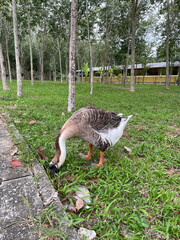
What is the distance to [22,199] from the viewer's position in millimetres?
1783

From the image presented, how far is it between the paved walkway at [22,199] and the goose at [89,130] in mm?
310

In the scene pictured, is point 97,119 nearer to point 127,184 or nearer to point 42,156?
point 127,184

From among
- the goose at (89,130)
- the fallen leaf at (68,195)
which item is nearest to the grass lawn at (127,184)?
the fallen leaf at (68,195)

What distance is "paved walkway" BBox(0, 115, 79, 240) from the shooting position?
1.46 meters

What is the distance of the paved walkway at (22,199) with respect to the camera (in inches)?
57.5

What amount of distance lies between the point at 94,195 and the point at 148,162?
1.29 metres

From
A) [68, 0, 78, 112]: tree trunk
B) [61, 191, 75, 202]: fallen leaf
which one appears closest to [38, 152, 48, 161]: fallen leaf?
[61, 191, 75, 202]: fallen leaf

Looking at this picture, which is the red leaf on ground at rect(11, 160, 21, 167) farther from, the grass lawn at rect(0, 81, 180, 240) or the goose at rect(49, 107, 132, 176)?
the goose at rect(49, 107, 132, 176)

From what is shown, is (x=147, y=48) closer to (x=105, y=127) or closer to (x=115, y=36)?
(x=115, y=36)

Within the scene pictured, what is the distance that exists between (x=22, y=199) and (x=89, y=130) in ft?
3.95

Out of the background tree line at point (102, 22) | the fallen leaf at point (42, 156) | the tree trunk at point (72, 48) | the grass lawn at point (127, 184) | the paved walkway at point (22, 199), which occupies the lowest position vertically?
the grass lawn at point (127, 184)

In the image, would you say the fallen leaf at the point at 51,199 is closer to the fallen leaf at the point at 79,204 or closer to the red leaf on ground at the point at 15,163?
the fallen leaf at the point at 79,204

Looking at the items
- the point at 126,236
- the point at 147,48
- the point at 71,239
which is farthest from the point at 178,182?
the point at 147,48

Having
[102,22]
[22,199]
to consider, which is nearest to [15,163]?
[22,199]
